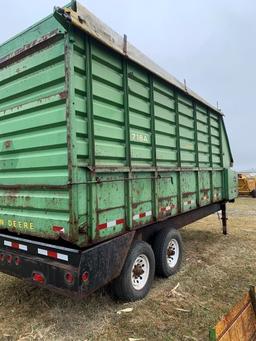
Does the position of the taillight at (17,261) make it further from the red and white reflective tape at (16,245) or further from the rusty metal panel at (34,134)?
the rusty metal panel at (34,134)

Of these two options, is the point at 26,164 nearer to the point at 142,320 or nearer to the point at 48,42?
the point at 48,42

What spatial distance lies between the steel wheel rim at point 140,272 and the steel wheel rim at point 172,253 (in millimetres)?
818

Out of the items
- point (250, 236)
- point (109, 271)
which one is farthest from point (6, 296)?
point (250, 236)

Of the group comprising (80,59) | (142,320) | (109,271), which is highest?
(80,59)

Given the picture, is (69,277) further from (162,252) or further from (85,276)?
(162,252)

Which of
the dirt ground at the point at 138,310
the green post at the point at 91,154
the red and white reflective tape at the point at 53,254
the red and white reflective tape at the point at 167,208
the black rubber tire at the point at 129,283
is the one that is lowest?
the dirt ground at the point at 138,310

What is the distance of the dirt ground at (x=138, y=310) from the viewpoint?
3.40m

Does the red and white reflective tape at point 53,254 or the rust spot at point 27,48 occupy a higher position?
the rust spot at point 27,48

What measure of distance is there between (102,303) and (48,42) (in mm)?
3231

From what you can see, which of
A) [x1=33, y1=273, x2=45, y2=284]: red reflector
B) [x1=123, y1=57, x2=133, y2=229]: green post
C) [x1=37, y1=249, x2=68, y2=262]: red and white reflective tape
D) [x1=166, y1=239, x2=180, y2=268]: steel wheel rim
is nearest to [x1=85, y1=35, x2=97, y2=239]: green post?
[x1=37, y1=249, x2=68, y2=262]: red and white reflective tape

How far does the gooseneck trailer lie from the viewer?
3.29 meters

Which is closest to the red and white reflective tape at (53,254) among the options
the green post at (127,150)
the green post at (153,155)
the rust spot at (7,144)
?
the green post at (127,150)

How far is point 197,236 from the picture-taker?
8141 millimetres

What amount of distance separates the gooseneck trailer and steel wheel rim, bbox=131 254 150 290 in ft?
0.05
